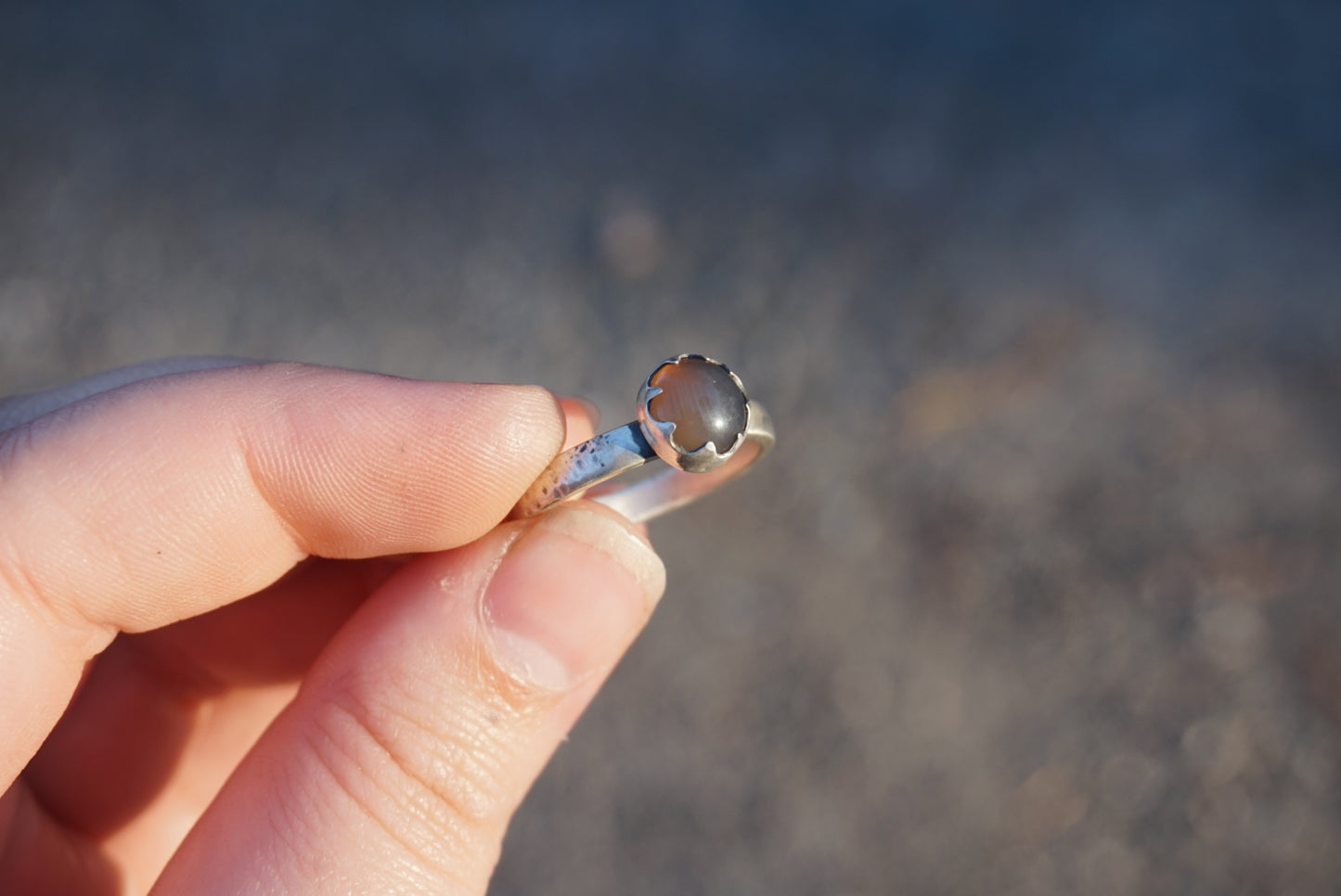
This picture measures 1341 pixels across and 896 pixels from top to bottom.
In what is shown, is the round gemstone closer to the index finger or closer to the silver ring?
the silver ring

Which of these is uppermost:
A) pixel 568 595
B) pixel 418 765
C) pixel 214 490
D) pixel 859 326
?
pixel 859 326

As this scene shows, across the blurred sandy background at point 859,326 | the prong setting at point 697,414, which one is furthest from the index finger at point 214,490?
the blurred sandy background at point 859,326

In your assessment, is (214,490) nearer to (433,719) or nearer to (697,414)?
(433,719)

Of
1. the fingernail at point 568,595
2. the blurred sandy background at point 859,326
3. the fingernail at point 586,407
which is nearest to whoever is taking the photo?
the fingernail at point 568,595

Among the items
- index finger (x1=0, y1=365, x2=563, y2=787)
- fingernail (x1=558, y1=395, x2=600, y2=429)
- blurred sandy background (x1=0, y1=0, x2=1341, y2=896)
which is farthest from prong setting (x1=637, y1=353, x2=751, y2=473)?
blurred sandy background (x1=0, y1=0, x2=1341, y2=896)

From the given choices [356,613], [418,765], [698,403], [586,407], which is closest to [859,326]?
[586,407]

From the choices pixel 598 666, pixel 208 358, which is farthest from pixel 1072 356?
pixel 208 358

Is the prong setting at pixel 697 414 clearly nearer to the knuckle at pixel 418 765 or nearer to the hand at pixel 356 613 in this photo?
the hand at pixel 356 613
